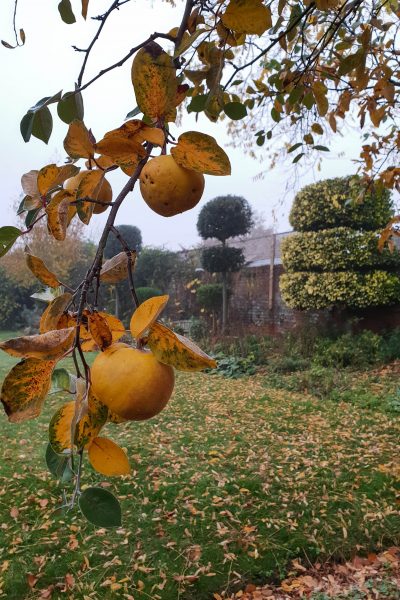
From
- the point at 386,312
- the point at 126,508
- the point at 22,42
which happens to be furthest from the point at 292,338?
the point at 22,42

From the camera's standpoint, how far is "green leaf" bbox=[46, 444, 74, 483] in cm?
48

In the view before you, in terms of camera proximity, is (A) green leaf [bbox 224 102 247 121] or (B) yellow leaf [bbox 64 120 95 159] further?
(A) green leaf [bbox 224 102 247 121]

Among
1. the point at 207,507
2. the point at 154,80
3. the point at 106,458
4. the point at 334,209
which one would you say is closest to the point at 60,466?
the point at 106,458

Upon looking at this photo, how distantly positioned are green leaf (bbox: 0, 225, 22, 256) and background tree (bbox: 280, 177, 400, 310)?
6.43 meters

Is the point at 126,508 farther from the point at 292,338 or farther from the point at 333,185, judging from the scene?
the point at 333,185

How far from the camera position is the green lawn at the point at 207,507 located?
6.98 feet

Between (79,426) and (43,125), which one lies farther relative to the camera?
(43,125)

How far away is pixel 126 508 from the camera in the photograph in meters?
2.71

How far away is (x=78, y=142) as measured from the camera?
45cm

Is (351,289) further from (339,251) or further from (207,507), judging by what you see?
(207,507)

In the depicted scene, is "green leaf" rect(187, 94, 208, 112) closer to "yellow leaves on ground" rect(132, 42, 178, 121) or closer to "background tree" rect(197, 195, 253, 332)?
"yellow leaves on ground" rect(132, 42, 178, 121)

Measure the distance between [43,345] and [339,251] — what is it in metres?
6.85

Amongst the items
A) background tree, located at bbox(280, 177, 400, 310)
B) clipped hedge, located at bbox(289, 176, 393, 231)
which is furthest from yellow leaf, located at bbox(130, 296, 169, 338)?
clipped hedge, located at bbox(289, 176, 393, 231)

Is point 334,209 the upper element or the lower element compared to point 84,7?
upper
